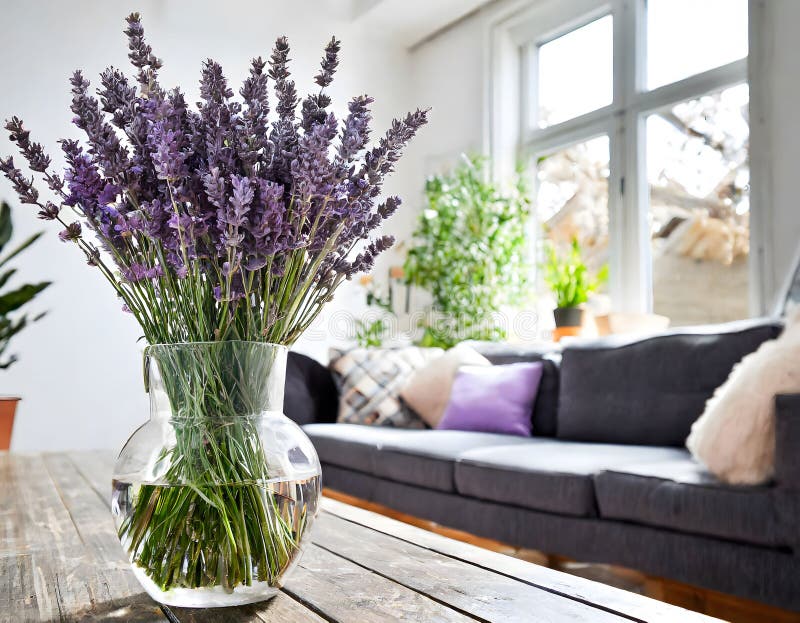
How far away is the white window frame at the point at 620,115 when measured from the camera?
3.53 meters

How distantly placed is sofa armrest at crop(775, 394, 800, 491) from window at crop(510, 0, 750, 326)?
2.14 m

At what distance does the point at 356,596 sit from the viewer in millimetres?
780

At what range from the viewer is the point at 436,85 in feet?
18.8

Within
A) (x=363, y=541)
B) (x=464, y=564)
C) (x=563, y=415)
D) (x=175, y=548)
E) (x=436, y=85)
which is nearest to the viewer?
(x=175, y=548)

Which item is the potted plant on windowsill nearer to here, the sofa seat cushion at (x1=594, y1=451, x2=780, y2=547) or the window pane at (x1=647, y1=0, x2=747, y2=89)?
the window pane at (x1=647, y1=0, x2=747, y2=89)

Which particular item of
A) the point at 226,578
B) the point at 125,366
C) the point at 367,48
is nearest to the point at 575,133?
the point at 367,48

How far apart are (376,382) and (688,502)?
83.9 inches

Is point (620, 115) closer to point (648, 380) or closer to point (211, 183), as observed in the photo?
point (648, 380)

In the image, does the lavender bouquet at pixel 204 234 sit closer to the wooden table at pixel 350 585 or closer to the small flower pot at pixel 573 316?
the wooden table at pixel 350 585

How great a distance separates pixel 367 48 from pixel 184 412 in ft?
18.1

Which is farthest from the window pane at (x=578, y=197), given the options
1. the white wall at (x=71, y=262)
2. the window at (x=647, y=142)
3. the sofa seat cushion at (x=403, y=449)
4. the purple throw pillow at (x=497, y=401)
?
the white wall at (x=71, y=262)

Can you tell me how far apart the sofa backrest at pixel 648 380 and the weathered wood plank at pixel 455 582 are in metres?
1.74

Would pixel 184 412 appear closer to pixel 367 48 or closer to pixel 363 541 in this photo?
pixel 363 541

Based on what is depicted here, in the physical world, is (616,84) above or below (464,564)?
above
